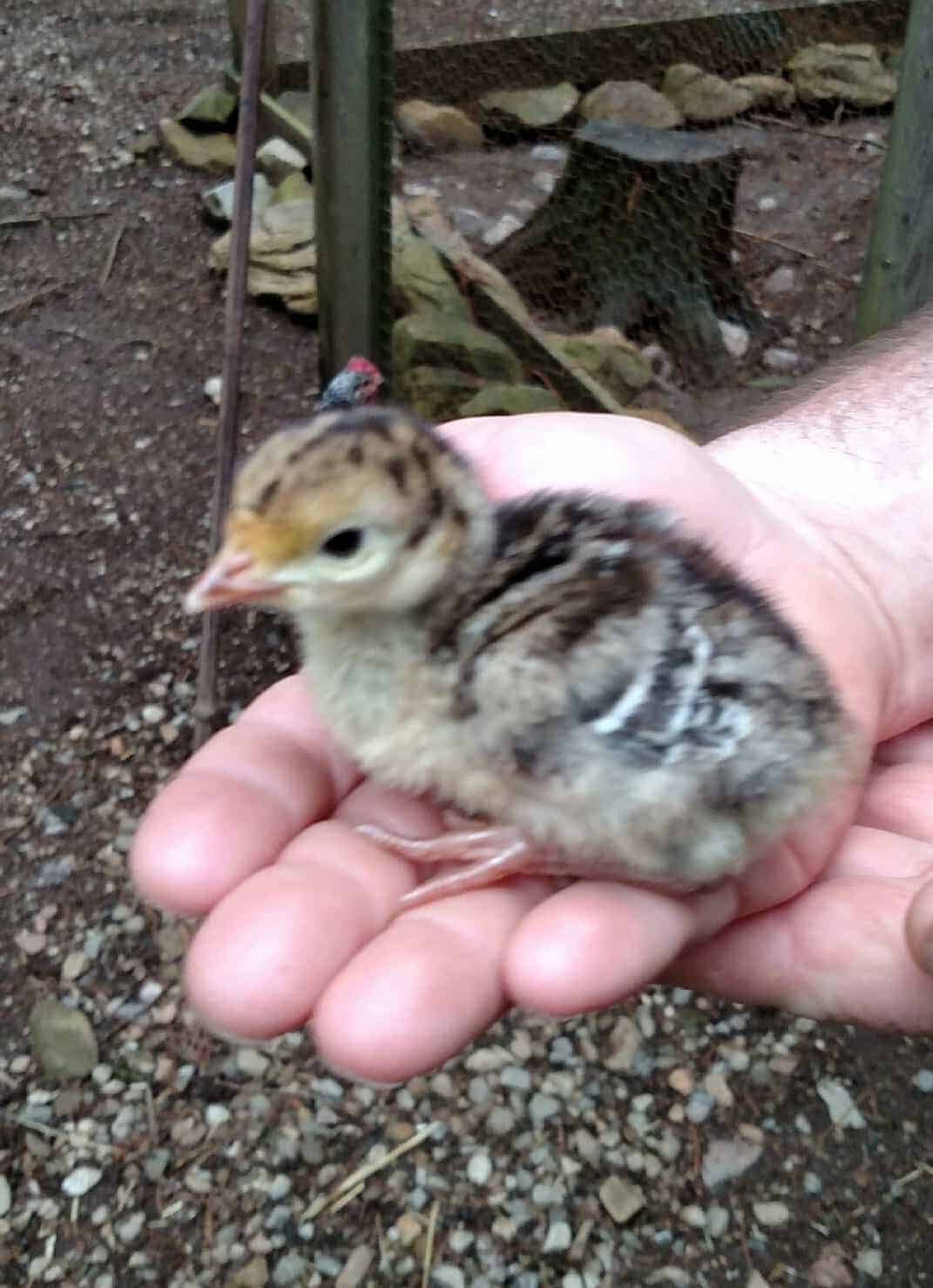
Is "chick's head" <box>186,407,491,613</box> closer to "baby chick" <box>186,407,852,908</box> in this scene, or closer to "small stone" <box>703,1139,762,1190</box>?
"baby chick" <box>186,407,852,908</box>

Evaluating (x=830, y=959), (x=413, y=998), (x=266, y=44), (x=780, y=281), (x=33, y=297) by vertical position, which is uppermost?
(x=266, y=44)

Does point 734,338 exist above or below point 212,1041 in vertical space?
above

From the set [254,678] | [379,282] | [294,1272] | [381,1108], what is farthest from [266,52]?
[294,1272]

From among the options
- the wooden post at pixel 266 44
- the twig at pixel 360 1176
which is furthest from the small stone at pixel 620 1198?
the wooden post at pixel 266 44

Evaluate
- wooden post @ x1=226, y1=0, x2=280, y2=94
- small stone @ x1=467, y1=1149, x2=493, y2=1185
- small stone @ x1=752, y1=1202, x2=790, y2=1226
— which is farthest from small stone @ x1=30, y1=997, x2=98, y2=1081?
wooden post @ x1=226, y1=0, x2=280, y2=94

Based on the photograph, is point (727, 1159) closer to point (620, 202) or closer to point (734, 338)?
point (734, 338)

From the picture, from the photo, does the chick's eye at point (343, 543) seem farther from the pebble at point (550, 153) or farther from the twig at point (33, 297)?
the twig at point (33, 297)

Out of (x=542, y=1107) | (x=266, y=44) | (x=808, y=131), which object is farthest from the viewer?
(x=266, y=44)

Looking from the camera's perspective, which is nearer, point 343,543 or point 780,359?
point 343,543

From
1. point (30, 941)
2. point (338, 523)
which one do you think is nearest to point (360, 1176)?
point (30, 941)
